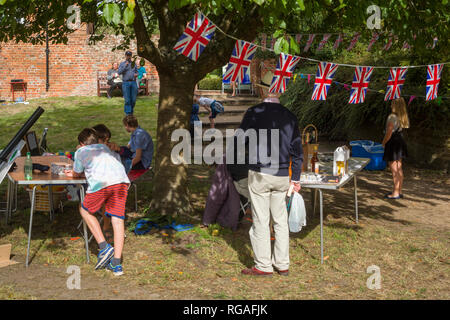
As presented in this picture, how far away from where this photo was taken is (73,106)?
663 inches

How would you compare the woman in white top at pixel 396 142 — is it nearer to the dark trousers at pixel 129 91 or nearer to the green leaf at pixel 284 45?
the green leaf at pixel 284 45

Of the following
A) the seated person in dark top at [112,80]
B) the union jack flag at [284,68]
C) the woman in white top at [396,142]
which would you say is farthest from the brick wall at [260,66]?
the union jack flag at [284,68]

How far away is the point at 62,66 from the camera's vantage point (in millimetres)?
20188

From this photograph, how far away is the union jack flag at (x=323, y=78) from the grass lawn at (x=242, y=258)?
1.68 meters

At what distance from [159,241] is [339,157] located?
2.23m

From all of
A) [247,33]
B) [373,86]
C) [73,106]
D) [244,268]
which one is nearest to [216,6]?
[247,33]

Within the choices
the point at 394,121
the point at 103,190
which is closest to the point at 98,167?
the point at 103,190

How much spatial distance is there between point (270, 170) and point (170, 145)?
2.11 m

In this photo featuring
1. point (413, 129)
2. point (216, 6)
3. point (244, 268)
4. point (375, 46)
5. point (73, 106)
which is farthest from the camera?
point (73, 106)

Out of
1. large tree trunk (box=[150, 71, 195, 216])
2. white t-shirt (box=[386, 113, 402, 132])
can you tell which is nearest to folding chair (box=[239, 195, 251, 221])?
large tree trunk (box=[150, 71, 195, 216])

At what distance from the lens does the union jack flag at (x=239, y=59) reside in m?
5.93

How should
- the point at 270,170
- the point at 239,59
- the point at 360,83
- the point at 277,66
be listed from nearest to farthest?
the point at 270,170, the point at 239,59, the point at 277,66, the point at 360,83

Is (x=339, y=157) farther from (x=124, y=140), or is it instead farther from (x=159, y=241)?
(x=124, y=140)

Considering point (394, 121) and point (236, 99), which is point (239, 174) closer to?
point (394, 121)
